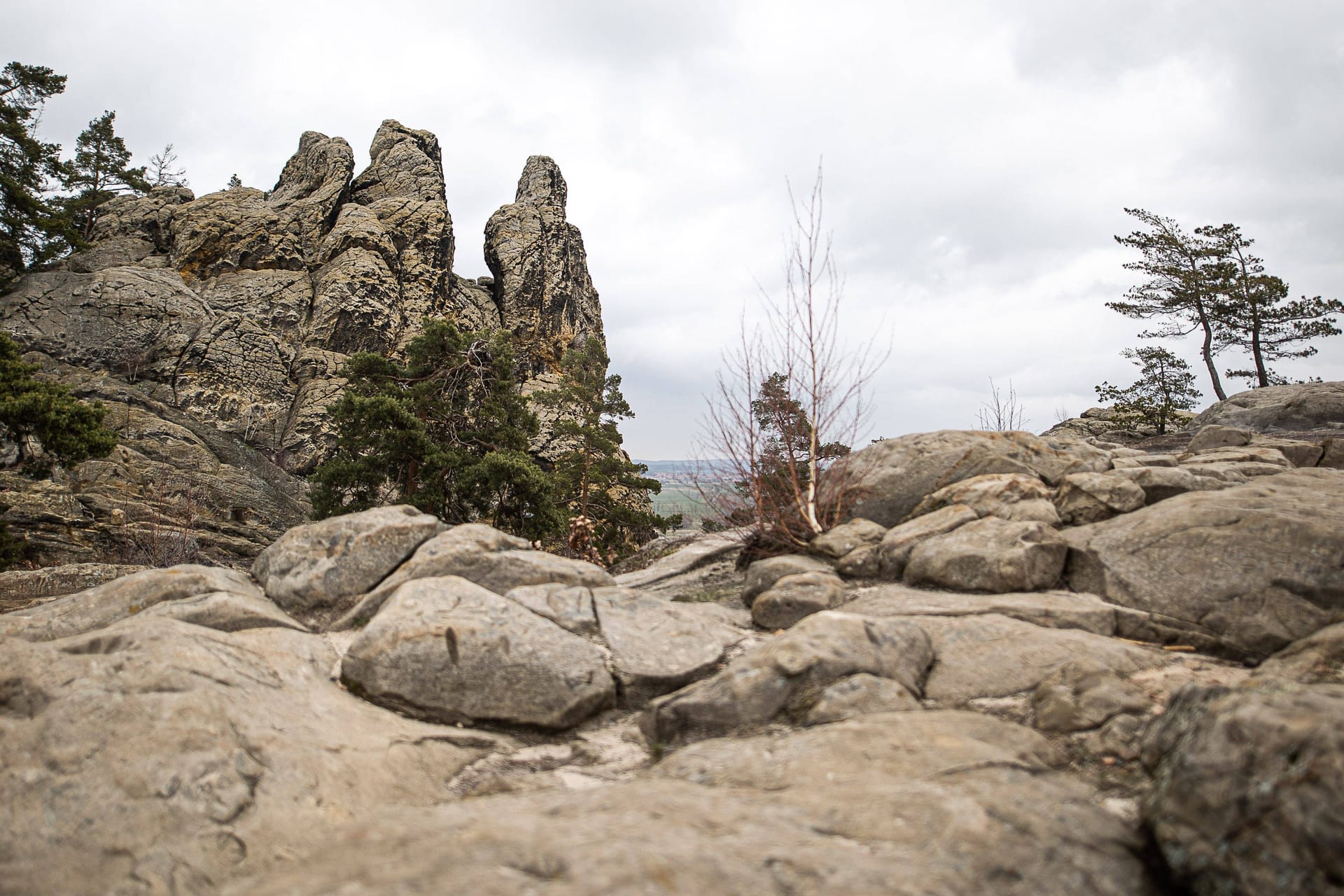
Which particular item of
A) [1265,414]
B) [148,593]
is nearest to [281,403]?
[148,593]

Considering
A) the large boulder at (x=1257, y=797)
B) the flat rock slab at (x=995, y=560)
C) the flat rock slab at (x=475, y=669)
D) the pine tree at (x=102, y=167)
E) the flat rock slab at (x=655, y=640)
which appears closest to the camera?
the large boulder at (x=1257, y=797)

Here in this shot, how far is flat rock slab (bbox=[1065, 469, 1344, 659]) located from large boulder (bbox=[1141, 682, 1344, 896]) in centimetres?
252

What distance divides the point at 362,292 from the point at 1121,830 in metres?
40.8

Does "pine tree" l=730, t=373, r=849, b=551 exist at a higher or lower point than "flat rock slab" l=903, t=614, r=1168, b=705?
higher

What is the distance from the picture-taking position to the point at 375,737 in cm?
404

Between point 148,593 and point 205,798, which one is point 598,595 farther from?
point 148,593

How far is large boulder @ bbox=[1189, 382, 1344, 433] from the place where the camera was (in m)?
20.7

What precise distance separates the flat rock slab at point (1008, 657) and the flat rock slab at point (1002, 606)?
0.78 ft

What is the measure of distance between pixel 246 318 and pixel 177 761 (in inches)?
1487

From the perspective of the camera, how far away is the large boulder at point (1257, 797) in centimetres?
217

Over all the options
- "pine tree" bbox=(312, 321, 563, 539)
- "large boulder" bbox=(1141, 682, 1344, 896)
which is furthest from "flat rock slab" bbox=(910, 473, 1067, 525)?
"pine tree" bbox=(312, 321, 563, 539)

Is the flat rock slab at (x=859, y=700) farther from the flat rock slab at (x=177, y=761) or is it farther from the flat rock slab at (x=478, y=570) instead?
the flat rock slab at (x=478, y=570)

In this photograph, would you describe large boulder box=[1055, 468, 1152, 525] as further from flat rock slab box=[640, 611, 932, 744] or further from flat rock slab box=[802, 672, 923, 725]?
flat rock slab box=[802, 672, 923, 725]

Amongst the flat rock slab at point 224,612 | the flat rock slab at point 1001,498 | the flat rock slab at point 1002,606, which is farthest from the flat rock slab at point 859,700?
the flat rock slab at point 224,612
